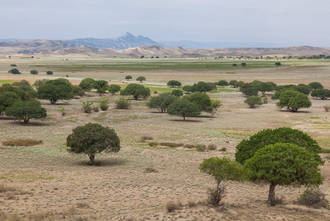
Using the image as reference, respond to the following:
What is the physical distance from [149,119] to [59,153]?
30.3 meters

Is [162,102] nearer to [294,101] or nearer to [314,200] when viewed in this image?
[294,101]

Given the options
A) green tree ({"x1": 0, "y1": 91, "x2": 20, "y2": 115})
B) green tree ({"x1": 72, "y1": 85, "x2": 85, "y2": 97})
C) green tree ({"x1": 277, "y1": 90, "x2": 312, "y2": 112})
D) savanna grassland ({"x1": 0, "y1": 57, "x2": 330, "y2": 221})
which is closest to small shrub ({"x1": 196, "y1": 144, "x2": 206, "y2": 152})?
savanna grassland ({"x1": 0, "y1": 57, "x2": 330, "y2": 221})

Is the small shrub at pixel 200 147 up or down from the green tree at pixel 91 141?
down

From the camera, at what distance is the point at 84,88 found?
385ft

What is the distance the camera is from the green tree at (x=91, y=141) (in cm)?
3784

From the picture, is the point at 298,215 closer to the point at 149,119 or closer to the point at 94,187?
the point at 94,187

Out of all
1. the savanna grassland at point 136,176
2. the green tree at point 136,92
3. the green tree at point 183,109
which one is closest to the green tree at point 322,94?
the savanna grassland at point 136,176


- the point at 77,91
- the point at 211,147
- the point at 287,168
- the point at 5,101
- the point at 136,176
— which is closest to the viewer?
the point at 287,168

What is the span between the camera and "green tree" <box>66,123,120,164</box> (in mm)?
37844

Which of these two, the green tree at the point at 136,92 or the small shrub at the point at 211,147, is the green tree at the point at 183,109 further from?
the green tree at the point at 136,92

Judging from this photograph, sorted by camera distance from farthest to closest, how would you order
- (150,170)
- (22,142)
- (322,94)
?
(322,94)
(22,142)
(150,170)

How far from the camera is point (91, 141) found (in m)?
37.9

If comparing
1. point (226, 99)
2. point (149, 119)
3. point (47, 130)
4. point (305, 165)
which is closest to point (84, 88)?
point (226, 99)

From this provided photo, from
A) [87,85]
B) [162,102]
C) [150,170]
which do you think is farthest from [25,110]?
[87,85]
